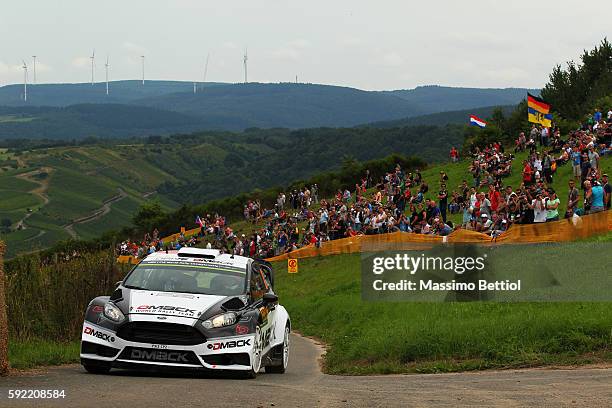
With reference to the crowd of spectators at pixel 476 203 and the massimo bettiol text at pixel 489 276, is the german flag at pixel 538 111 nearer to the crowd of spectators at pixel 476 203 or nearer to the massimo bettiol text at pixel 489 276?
the crowd of spectators at pixel 476 203

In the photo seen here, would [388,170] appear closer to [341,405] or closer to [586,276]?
[586,276]

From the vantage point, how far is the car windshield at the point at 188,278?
43.7 ft

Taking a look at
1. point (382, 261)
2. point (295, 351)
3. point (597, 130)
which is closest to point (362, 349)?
point (295, 351)

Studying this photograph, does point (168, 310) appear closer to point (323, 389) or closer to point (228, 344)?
point (228, 344)

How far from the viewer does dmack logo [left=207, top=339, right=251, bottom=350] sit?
1229 centimetres

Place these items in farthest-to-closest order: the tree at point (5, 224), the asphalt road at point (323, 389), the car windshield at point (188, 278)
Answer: the tree at point (5, 224), the car windshield at point (188, 278), the asphalt road at point (323, 389)

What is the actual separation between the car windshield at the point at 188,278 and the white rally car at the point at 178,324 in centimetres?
1

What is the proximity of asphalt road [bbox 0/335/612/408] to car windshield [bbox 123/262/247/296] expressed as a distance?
116 centimetres

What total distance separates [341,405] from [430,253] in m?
15.1

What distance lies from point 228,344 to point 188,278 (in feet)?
4.95

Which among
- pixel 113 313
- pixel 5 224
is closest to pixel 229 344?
pixel 113 313

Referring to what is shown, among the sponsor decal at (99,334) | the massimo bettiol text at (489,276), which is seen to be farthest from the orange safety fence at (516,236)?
the sponsor decal at (99,334)

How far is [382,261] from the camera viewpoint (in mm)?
27109

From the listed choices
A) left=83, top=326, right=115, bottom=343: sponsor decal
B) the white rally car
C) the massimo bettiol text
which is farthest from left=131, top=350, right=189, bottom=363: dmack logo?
the massimo bettiol text
